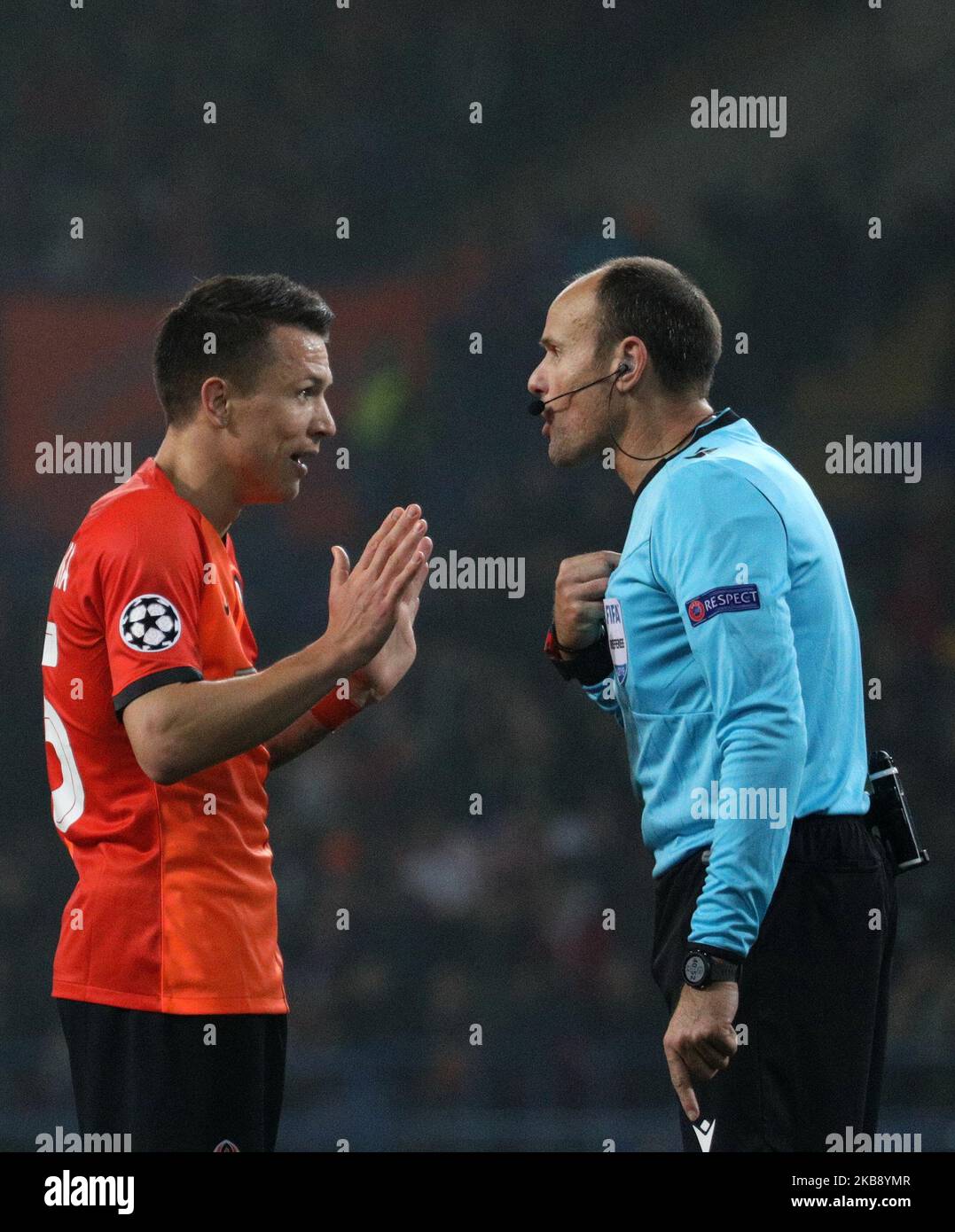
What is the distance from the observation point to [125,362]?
368 inches

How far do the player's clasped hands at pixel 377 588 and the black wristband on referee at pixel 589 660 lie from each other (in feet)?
1.28

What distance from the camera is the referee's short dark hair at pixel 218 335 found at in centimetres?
293

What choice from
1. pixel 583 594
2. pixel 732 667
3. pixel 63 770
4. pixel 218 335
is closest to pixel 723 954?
pixel 732 667

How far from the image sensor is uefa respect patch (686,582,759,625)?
2428 millimetres

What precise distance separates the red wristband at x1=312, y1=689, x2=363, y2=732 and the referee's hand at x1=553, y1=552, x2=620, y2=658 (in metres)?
0.48

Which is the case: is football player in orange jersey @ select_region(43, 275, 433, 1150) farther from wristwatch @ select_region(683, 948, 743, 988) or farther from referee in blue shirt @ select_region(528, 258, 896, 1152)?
wristwatch @ select_region(683, 948, 743, 988)

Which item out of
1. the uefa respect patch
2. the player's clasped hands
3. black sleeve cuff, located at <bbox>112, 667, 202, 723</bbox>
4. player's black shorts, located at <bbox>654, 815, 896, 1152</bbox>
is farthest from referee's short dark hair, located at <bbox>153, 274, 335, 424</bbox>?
player's black shorts, located at <bbox>654, 815, 896, 1152</bbox>

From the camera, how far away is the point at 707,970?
2.35 metres

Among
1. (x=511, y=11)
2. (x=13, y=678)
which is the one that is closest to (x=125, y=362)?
(x=13, y=678)

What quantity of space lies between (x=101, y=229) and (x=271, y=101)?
132 cm

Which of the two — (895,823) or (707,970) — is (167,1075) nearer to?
(707,970)

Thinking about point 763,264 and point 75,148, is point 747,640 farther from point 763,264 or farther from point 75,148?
point 75,148
